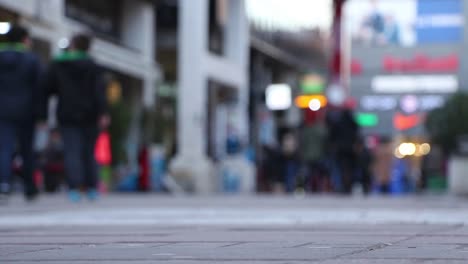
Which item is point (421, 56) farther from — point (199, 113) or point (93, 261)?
point (93, 261)

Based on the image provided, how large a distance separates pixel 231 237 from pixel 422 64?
235 ft

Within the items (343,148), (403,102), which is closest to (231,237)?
(343,148)

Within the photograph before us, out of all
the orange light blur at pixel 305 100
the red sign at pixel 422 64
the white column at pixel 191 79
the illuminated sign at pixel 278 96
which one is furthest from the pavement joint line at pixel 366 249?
the red sign at pixel 422 64

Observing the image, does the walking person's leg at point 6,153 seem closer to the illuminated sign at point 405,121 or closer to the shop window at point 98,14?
the shop window at point 98,14

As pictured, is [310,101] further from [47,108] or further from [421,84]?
[47,108]

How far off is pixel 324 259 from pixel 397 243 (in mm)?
1251

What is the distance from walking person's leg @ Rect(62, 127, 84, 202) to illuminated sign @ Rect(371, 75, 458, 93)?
213 feet

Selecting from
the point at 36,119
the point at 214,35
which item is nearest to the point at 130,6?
the point at 214,35

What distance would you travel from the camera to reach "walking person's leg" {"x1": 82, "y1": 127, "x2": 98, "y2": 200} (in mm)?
14562

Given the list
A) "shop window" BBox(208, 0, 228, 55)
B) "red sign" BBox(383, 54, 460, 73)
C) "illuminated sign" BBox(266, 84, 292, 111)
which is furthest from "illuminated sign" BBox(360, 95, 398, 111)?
"illuminated sign" BBox(266, 84, 292, 111)

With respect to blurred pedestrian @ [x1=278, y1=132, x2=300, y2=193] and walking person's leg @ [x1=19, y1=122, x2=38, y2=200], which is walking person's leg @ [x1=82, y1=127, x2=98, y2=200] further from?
blurred pedestrian @ [x1=278, y1=132, x2=300, y2=193]

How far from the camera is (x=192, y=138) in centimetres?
3403

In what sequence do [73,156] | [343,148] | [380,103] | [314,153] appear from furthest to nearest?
[380,103]
[314,153]
[343,148]
[73,156]

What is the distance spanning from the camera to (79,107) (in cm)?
1455
